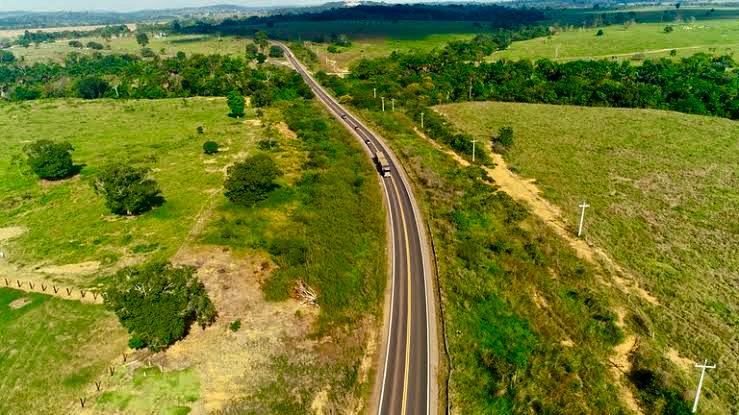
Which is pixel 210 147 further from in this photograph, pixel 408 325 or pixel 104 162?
pixel 408 325

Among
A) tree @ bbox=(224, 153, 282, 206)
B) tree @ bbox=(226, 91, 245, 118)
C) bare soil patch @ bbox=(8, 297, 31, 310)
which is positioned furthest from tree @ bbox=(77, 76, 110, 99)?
bare soil patch @ bbox=(8, 297, 31, 310)

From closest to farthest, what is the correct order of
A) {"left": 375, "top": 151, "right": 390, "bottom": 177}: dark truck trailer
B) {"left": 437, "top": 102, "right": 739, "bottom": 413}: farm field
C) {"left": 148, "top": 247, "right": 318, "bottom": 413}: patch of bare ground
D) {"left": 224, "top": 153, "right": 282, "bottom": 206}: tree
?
{"left": 148, "top": 247, "right": 318, "bottom": 413}: patch of bare ground → {"left": 437, "top": 102, "right": 739, "bottom": 413}: farm field → {"left": 224, "top": 153, "right": 282, "bottom": 206}: tree → {"left": 375, "top": 151, "right": 390, "bottom": 177}: dark truck trailer

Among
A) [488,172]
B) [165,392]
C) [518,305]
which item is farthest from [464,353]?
[488,172]

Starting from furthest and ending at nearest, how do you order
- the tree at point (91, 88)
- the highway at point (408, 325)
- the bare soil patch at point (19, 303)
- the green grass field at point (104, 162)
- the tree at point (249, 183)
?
the tree at point (91, 88) → the tree at point (249, 183) → the green grass field at point (104, 162) → the bare soil patch at point (19, 303) → the highway at point (408, 325)

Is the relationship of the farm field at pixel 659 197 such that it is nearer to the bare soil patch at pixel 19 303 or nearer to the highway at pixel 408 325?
the highway at pixel 408 325

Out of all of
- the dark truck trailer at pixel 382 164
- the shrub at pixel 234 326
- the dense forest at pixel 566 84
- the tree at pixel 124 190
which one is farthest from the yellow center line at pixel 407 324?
the dense forest at pixel 566 84

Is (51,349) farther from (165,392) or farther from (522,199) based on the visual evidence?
(522,199)

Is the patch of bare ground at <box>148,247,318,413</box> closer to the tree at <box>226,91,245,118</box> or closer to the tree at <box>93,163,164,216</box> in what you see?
the tree at <box>93,163,164,216</box>
